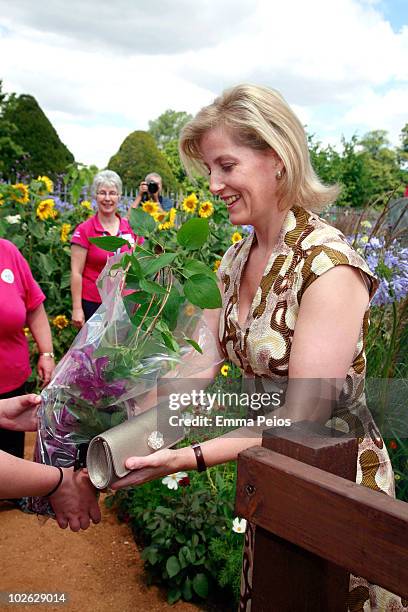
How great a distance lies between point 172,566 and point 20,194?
11.3ft

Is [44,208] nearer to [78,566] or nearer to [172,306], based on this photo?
[78,566]

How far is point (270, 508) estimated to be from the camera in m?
0.94

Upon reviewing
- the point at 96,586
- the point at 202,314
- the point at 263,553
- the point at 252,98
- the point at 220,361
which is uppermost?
the point at 252,98

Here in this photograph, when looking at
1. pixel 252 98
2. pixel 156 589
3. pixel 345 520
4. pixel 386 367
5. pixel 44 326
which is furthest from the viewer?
pixel 44 326

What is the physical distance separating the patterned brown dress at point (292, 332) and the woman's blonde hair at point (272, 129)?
0.27ft

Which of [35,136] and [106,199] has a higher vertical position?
[35,136]

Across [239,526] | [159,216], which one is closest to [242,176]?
[239,526]

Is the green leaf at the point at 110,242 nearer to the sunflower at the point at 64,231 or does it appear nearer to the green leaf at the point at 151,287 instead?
the green leaf at the point at 151,287

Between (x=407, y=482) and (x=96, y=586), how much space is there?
1.49 metres

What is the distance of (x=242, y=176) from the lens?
157 cm

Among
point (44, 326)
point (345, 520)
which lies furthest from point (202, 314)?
point (44, 326)

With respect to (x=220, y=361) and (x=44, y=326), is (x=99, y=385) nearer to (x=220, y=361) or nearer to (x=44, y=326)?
(x=220, y=361)

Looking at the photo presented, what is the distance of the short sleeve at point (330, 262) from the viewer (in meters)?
1.38

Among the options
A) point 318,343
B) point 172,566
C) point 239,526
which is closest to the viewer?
point 318,343
